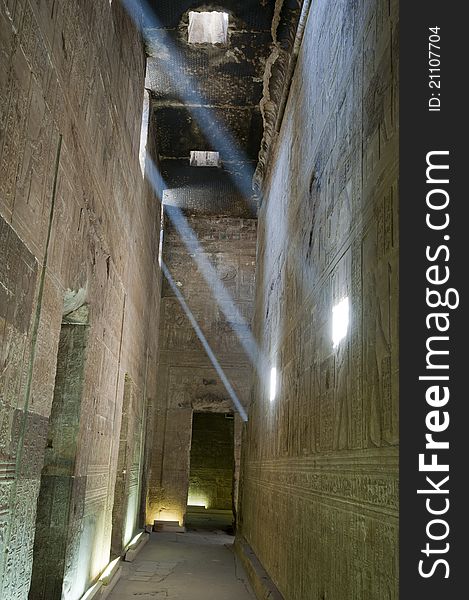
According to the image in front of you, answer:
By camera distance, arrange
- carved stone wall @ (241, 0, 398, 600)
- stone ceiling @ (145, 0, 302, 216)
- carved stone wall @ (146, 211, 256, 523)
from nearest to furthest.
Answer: carved stone wall @ (241, 0, 398, 600), stone ceiling @ (145, 0, 302, 216), carved stone wall @ (146, 211, 256, 523)

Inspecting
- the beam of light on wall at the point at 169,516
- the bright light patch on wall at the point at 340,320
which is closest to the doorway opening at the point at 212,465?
the beam of light on wall at the point at 169,516

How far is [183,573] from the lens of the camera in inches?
311

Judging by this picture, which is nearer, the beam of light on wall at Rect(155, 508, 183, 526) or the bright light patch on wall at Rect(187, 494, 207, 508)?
the beam of light on wall at Rect(155, 508, 183, 526)

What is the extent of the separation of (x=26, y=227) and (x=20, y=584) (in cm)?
208

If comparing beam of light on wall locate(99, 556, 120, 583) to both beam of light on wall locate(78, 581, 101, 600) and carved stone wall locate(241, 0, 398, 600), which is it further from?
carved stone wall locate(241, 0, 398, 600)

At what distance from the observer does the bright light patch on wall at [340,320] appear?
357 cm

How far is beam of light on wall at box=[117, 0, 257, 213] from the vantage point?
8405mm

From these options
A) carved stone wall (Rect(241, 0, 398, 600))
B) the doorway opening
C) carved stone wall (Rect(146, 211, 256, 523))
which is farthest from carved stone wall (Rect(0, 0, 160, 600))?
the doorway opening

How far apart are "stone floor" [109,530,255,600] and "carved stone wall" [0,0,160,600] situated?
0.60 metres

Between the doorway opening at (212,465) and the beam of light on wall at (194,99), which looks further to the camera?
the doorway opening at (212,465)

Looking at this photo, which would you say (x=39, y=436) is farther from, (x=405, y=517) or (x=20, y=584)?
(x=405, y=517)

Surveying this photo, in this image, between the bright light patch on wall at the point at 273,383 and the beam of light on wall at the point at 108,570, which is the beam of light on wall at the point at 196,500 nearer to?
the beam of light on wall at the point at 108,570

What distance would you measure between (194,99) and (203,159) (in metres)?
2.38

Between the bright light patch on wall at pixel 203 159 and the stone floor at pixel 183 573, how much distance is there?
7347 mm
